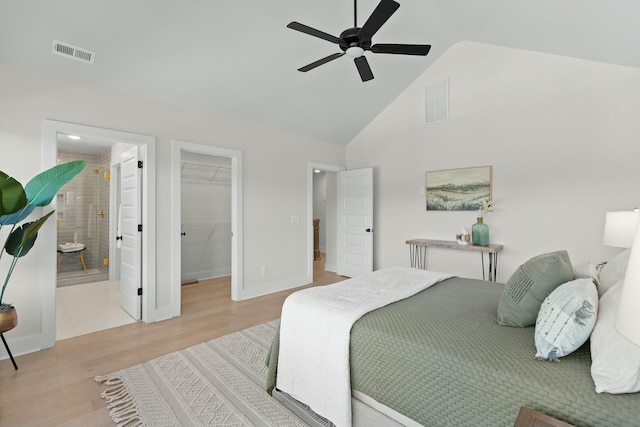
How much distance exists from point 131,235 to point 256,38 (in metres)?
2.65

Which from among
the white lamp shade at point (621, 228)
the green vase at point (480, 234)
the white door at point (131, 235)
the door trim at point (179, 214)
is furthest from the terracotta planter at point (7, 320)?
the white lamp shade at point (621, 228)

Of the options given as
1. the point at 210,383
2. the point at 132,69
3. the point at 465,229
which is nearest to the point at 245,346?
Result: the point at 210,383

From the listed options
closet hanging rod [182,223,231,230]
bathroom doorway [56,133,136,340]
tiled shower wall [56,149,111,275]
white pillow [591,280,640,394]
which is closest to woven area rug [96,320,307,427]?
white pillow [591,280,640,394]

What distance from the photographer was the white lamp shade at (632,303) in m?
0.57

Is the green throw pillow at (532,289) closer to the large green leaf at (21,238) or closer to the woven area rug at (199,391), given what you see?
the woven area rug at (199,391)

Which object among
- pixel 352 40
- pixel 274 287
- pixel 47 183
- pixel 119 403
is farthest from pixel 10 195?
pixel 274 287

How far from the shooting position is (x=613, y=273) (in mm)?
1632

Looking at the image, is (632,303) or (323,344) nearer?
(632,303)

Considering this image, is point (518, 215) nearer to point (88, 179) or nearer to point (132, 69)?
point (132, 69)

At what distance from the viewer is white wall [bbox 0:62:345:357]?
8.97 feet

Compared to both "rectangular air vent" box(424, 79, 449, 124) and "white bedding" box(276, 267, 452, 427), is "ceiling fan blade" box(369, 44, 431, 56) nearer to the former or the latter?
"white bedding" box(276, 267, 452, 427)

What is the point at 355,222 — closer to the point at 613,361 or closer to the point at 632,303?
the point at 613,361

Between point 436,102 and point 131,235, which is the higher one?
point 436,102

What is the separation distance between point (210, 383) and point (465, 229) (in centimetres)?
370
